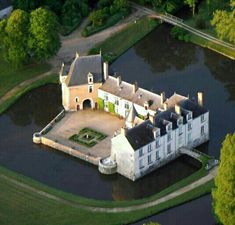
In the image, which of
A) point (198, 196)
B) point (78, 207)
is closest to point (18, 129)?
point (78, 207)

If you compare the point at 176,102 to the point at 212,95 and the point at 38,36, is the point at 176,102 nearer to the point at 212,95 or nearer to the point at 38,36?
the point at 212,95

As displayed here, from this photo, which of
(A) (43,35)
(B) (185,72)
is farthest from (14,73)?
(B) (185,72)

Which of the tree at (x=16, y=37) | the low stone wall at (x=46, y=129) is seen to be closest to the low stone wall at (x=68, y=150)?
the low stone wall at (x=46, y=129)

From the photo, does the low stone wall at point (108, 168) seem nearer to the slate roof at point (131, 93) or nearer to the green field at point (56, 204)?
the green field at point (56, 204)

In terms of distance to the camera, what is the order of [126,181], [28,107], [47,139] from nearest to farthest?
[126,181], [47,139], [28,107]

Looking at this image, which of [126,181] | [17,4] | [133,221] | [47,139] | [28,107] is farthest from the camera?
[17,4]

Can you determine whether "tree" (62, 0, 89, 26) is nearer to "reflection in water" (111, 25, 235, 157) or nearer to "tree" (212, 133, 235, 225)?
"reflection in water" (111, 25, 235, 157)
